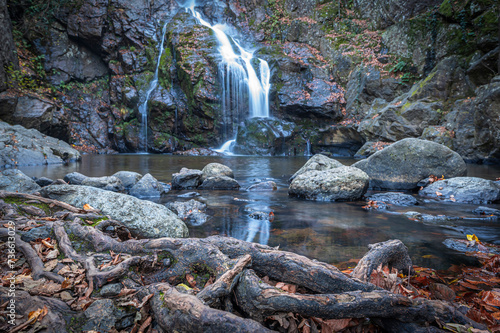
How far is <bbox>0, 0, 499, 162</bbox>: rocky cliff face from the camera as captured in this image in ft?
52.6

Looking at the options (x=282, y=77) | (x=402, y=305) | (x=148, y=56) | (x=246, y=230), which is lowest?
(x=246, y=230)

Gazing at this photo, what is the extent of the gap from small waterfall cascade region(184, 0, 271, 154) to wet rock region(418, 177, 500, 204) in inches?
652

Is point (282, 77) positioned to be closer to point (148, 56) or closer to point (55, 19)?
point (148, 56)

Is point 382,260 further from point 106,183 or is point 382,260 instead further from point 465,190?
point 106,183

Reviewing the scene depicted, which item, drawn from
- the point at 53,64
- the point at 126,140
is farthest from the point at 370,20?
the point at 53,64

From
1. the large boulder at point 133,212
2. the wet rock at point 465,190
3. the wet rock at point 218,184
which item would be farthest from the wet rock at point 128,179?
the wet rock at point 465,190

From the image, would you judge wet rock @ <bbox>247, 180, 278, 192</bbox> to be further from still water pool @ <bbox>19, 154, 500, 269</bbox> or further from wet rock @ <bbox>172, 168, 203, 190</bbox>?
wet rock @ <bbox>172, 168, 203, 190</bbox>

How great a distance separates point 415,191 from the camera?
24.7 feet

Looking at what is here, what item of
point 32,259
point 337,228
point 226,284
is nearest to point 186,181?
point 337,228

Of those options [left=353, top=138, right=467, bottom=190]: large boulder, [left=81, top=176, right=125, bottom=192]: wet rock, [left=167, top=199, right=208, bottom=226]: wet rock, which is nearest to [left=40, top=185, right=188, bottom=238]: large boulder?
[left=167, top=199, right=208, bottom=226]: wet rock

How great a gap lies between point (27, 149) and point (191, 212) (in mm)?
12071

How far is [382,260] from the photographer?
228 cm

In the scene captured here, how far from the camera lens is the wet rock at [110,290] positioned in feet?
5.62

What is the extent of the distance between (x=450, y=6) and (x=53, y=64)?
30071 mm
